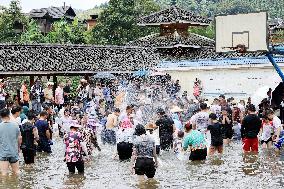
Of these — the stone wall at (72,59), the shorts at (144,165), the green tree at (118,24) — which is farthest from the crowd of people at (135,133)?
the green tree at (118,24)

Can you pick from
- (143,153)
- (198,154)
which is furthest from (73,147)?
(198,154)

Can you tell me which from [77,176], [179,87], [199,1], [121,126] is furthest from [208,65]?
[199,1]

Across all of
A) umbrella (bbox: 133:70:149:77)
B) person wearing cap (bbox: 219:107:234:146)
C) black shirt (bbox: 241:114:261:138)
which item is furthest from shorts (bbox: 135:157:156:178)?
umbrella (bbox: 133:70:149:77)

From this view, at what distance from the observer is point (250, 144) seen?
2023 cm

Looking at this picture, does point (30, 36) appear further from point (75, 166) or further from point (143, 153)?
point (143, 153)

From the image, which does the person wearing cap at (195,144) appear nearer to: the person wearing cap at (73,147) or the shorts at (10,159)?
the person wearing cap at (73,147)

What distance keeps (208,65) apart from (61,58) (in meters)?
9.45

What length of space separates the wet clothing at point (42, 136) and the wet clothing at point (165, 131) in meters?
3.32

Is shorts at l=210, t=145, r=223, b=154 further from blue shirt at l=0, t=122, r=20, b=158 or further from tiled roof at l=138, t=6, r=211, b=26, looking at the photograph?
tiled roof at l=138, t=6, r=211, b=26

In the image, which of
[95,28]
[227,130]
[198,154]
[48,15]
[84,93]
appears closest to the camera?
[198,154]

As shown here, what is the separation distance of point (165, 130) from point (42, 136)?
12.1ft

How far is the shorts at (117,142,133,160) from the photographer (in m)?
19.1

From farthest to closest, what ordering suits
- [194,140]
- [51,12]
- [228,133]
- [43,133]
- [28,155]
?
[51,12]
[228,133]
[43,133]
[28,155]
[194,140]

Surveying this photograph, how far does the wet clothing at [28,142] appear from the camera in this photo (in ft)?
58.3
